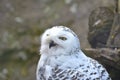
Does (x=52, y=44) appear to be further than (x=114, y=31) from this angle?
No

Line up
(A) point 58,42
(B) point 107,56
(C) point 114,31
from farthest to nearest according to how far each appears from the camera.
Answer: (C) point 114,31 < (B) point 107,56 < (A) point 58,42

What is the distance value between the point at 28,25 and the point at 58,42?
3.35 meters

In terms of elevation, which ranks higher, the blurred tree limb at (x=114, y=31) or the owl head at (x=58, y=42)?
the blurred tree limb at (x=114, y=31)

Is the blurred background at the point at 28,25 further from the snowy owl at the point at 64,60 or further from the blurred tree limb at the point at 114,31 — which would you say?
the snowy owl at the point at 64,60

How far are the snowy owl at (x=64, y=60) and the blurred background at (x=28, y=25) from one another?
2713 millimetres

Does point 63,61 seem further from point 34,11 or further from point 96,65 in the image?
point 34,11

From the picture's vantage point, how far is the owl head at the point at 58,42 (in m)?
2.85

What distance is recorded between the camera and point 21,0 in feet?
21.5

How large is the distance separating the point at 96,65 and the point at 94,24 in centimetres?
62

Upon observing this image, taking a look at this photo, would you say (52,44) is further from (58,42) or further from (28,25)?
(28,25)

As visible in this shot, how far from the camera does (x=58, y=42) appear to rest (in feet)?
9.37

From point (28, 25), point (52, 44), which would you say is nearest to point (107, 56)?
point (52, 44)

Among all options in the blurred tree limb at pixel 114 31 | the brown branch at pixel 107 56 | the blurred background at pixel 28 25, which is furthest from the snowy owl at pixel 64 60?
the blurred background at pixel 28 25

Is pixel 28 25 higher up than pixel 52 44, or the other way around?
pixel 28 25
